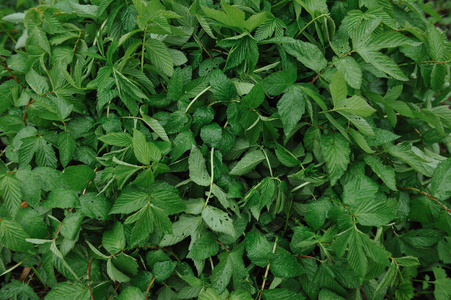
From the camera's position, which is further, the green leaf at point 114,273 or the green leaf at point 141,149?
the green leaf at point 114,273

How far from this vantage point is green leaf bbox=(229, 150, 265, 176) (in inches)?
46.5

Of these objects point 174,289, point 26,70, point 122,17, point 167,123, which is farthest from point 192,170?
point 26,70

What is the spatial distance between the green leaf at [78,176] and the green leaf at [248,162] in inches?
18.7

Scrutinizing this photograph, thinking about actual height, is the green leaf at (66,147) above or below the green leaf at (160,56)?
below

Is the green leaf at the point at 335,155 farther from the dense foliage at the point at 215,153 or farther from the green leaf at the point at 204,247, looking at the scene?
the green leaf at the point at 204,247

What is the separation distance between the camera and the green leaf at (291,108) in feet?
3.57

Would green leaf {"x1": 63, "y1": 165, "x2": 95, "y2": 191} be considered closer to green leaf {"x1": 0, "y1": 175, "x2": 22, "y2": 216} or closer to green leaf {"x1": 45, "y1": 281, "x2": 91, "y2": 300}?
green leaf {"x1": 0, "y1": 175, "x2": 22, "y2": 216}

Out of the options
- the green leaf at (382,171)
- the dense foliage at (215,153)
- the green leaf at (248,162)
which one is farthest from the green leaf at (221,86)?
the green leaf at (382,171)

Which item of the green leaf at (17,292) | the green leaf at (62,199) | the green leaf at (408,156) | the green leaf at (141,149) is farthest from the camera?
the green leaf at (17,292)

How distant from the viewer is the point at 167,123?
1.19 metres

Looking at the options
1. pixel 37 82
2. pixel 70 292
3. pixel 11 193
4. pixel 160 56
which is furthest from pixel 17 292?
pixel 160 56

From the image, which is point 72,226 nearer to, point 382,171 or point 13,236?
point 13,236

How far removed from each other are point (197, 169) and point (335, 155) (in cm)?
46

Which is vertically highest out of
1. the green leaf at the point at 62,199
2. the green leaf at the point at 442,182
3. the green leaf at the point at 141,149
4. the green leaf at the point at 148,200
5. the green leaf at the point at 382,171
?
the green leaf at the point at 141,149
